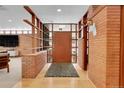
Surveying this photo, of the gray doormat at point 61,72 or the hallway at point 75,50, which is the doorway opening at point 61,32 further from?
the gray doormat at point 61,72

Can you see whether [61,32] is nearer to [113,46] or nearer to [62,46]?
[62,46]

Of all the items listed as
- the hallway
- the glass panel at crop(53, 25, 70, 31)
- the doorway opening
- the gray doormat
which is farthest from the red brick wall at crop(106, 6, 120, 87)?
the glass panel at crop(53, 25, 70, 31)

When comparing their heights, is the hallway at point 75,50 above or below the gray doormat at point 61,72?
above

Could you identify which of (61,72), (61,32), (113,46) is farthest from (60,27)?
(113,46)

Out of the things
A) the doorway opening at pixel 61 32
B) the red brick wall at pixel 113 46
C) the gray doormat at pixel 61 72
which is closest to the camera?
the red brick wall at pixel 113 46

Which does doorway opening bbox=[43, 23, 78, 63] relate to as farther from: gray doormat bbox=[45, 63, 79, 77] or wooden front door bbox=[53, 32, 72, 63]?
gray doormat bbox=[45, 63, 79, 77]

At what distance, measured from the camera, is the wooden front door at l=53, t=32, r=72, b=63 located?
1170 centimetres

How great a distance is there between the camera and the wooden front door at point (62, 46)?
38.4ft

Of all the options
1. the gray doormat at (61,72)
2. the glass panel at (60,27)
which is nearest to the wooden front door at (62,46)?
the glass panel at (60,27)

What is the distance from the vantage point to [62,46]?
11758 millimetres

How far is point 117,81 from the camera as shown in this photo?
13.8ft
